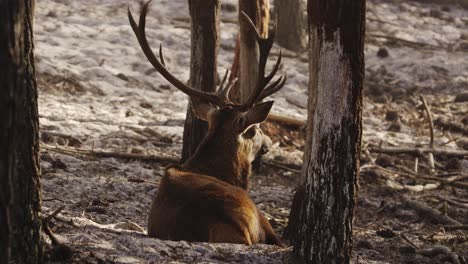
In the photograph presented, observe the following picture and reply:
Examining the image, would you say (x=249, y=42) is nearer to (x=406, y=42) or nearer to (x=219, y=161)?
(x=219, y=161)

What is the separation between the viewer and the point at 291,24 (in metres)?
14.9

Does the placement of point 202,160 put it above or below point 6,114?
below

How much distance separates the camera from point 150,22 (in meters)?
15.4

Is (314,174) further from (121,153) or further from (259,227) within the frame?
(121,153)

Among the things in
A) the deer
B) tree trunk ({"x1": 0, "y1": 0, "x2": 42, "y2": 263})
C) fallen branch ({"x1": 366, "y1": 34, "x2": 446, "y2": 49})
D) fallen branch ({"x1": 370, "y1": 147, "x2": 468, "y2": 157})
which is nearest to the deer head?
the deer

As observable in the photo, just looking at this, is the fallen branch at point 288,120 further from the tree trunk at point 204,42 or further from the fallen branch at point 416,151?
the tree trunk at point 204,42

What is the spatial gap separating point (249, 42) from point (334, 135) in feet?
13.8

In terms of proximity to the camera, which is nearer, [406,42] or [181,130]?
[181,130]

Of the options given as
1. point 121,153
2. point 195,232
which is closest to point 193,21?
point 121,153

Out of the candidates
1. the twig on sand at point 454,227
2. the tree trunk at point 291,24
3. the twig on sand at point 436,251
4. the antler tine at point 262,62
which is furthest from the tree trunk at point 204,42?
the tree trunk at point 291,24

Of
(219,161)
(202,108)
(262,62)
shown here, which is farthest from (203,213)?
(202,108)

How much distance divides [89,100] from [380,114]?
4.01m

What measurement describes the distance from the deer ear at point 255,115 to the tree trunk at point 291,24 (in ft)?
24.4

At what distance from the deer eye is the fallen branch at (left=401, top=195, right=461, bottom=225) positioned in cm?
209
